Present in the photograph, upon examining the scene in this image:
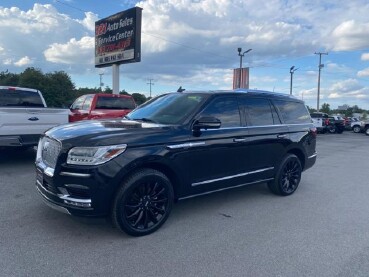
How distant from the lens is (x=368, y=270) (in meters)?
3.42

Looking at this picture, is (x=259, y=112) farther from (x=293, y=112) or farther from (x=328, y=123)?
(x=328, y=123)

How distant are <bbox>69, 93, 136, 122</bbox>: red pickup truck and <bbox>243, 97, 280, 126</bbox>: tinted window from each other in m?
5.66

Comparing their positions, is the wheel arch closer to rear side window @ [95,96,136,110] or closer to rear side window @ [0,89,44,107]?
rear side window @ [0,89,44,107]

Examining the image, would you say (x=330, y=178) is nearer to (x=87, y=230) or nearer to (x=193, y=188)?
(x=193, y=188)

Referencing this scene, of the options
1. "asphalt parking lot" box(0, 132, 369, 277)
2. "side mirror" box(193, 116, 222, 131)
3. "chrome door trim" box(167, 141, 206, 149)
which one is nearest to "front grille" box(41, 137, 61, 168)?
"asphalt parking lot" box(0, 132, 369, 277)

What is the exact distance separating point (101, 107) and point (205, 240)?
25.1ft

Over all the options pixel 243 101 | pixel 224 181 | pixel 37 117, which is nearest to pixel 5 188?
pixel 37 117

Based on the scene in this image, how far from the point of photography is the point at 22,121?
24.3ft

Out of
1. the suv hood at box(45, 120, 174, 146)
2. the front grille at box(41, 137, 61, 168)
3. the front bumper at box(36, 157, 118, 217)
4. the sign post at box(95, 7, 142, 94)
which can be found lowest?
the front bumper at box(36, 157, 118, 217)

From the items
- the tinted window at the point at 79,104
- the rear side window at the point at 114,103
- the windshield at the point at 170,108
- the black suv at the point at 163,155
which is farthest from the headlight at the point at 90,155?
the tinted window at the point at 79,104

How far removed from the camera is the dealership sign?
60.2 ft

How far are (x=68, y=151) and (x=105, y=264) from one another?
4.31ft

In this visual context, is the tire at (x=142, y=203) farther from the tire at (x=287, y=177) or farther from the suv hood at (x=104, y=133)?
the tire at (x=287, y=177)

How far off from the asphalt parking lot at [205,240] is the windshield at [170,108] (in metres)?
1.45
